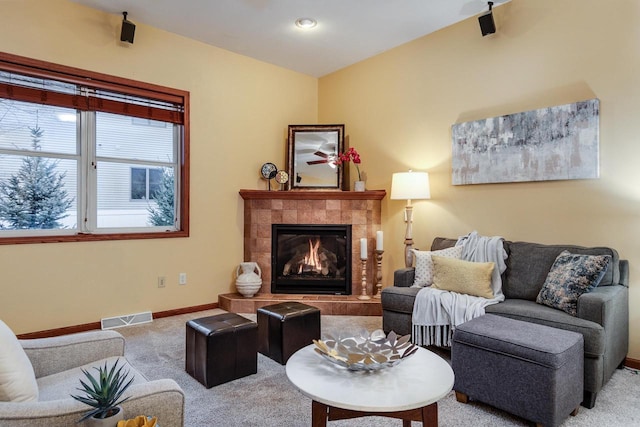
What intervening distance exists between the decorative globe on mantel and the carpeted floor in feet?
4.43

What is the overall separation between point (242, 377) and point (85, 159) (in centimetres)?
249

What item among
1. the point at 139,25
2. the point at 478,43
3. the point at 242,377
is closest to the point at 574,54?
the point at 478,43

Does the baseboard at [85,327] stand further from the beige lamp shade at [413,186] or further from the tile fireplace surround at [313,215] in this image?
the beige lamp shade at [413,186]

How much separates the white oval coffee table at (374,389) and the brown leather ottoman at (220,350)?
0.93 m

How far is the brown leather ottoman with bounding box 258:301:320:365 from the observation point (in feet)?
9.38

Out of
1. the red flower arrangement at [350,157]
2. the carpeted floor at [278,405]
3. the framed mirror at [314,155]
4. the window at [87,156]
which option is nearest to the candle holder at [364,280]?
the framed mirror at [314,155]

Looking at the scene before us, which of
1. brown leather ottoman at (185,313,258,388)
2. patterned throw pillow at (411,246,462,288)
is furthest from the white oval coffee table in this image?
patterned throw pillow at (411,246,462,288)

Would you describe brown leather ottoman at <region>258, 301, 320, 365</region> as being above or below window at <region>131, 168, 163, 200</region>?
below

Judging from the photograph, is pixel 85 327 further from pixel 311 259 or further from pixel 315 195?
pixel 315 195

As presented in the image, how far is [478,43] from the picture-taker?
144 inches

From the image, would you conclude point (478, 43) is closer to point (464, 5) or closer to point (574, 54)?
point (464, 5)

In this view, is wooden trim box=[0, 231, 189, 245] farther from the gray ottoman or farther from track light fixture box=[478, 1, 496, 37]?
track light fixture box=[478, 1, 496, 37]

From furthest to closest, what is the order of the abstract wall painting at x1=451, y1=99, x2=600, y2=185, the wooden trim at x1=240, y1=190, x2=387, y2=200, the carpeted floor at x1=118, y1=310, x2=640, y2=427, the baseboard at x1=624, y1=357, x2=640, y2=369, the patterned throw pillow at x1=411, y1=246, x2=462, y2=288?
the wooden trim at x1=240, y1=190, x2=387, y2=200 < the patterned throw pillow at x1=411, y1=246, x2=462, y2=288 < the abstract wall painting at x1=451, y1=99, x2=600, y2=185 < the baseboard at x1=624, y1=357, x2=640, y2=369 < the carpeted floor at x1=118, y1=310, x2=640, y2=427

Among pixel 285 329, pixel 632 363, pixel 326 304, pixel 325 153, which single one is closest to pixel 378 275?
pixel 326 304
